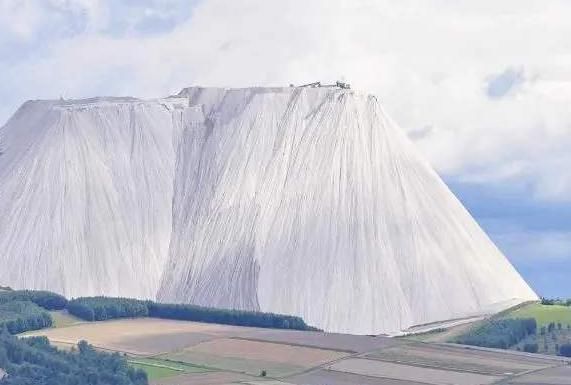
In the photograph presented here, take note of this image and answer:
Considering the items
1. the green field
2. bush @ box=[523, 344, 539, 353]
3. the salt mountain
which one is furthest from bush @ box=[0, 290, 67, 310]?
bush @ box=[523, 344, 539, 353]

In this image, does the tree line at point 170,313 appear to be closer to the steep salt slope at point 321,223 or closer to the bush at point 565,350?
the steep salt slope at point 321,223

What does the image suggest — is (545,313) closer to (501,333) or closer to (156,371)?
(501,333)

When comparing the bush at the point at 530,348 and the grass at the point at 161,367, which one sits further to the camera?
the bush at the point at 530,348

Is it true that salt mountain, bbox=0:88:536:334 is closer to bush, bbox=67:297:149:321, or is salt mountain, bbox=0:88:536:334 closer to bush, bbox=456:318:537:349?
bush, bbox=67:297:149:321

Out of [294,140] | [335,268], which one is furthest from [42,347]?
[294,140]

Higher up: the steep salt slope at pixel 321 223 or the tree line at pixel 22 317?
the steep salt slope at pixel 321 223

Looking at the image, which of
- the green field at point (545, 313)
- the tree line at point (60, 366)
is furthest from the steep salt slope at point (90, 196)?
the green field at point (545, 313)
